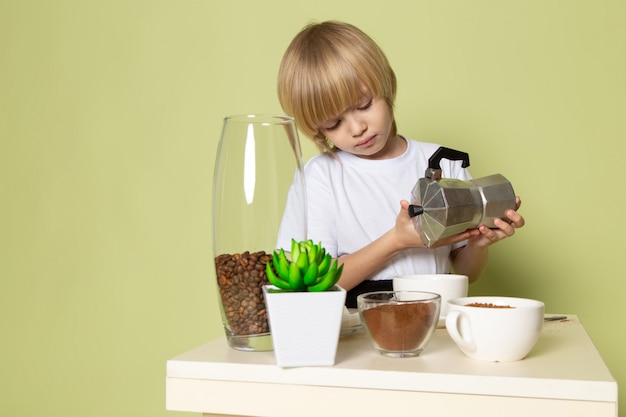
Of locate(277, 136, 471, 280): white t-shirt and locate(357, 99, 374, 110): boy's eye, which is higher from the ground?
locate(357, 99, 374, 110): boy's eye

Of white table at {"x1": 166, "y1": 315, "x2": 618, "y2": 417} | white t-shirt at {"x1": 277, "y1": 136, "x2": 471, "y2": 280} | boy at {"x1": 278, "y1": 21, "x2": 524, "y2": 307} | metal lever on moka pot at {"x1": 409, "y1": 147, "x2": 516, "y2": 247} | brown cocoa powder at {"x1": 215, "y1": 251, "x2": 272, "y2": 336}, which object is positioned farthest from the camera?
white t-shirt at {"x1": 277, "y1": 136, "x2": 471, "y2": 280}

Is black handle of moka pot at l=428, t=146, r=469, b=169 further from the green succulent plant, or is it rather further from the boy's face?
the green succulent plant

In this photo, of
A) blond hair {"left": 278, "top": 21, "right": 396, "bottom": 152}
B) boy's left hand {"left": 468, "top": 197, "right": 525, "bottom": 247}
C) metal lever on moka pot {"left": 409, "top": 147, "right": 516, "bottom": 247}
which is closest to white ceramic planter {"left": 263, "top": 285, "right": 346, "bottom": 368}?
metal lever on moka pot {"left": 409, "top": 147, "right": 516, "bottom": 247}

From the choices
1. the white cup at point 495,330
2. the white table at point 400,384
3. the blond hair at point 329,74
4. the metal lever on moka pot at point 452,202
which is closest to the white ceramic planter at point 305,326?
the white table at point 400,384

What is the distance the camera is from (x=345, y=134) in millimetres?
1296

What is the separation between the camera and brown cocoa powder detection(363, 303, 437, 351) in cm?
76

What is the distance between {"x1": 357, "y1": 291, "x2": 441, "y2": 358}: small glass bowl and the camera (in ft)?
2.49

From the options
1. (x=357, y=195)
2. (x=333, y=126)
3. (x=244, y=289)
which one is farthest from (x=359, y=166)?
(x=244, y=289)

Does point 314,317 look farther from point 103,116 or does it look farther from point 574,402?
point 103,116

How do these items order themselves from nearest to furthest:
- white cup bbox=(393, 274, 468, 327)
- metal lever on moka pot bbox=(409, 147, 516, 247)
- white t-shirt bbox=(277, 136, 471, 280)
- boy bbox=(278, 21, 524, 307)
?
white cup bbox=(393, 274, 468, 327) < metal lever on moka pot bbox=(409, 147, 516, 247) < boy bbox=(278, 21, 524, 307) < white t-shirt bbox=(277, 136, 471, 280)

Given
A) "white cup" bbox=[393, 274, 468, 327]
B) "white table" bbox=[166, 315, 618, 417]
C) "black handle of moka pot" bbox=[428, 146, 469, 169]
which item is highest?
"black handle of moka pot" bbox=[428, 146, 469, 169]

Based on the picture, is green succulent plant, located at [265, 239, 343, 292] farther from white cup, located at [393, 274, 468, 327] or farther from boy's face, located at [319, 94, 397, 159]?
boy's face, located at [319, 94, 397, 159]

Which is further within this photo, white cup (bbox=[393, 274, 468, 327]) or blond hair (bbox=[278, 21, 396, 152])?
blond hair (bbox=[278, 21, 396, 152])

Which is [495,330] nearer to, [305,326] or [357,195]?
[305,326]
